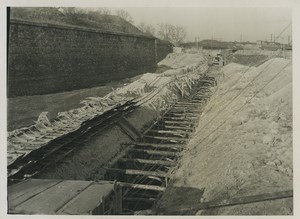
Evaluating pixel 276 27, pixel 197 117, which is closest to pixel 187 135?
pixel 197 117

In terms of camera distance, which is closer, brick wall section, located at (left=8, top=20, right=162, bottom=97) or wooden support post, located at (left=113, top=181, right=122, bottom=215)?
wooden support post, located at (left=113, top=181, right=122, bottom=215)

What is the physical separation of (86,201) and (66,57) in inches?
198

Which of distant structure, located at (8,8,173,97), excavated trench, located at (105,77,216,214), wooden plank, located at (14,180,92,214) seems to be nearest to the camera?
wooden plank, located at (14,180,92,214)

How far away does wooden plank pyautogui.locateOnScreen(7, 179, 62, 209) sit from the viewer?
9.32ft

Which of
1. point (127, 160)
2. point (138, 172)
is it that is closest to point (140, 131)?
point (127, 160)

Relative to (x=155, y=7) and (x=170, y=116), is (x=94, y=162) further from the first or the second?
(x=170, y=116)

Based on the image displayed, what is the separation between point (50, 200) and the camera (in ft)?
9.03

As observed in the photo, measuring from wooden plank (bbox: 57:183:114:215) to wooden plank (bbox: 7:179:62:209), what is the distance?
13.4 inches

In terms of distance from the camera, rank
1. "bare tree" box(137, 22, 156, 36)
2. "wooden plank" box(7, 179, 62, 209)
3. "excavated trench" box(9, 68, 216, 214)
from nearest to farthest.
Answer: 1. "wooden plank" box(7, 179, 62, 209)
2. "excavated trench" box(9, 68, 216, 214)
3. "bare tree" box(137, 22, 156, 36)

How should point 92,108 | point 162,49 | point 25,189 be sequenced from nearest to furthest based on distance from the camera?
point 25,189
point 92,108
point 162,49

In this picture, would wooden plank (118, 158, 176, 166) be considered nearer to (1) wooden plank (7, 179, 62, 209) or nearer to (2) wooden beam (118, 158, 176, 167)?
(2) wooden beam (118, 158, 176, 167)

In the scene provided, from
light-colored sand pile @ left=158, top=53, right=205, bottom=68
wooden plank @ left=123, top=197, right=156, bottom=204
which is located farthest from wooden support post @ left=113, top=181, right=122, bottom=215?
light-colored sand pile @ left=158, top=53, right=205, bottom=68

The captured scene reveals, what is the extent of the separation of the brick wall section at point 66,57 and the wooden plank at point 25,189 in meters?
1.68

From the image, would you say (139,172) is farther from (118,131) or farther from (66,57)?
(66,57)
